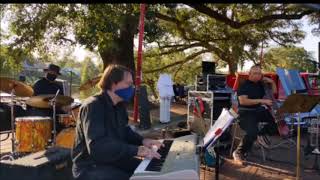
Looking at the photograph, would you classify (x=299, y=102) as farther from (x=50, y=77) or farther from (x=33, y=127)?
(x=50, y=77)

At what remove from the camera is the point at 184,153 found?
3725mm

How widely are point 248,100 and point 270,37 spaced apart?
16229 mm

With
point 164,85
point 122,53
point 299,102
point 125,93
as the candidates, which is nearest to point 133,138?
point 125,93

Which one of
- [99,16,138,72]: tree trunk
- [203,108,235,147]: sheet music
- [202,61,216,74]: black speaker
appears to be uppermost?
[99,16,138,72]: tree trunk

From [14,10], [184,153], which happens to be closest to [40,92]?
[184,153]

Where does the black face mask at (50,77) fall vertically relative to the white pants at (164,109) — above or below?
above

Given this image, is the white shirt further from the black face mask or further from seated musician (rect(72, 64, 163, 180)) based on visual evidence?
seated musician (rect(72, 64, 163, 180))

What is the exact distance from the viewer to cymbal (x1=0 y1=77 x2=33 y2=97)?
Result: 6605 millimetres

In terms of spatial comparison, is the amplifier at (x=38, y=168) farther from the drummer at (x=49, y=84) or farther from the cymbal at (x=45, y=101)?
the drummer at (x=49, y=84)

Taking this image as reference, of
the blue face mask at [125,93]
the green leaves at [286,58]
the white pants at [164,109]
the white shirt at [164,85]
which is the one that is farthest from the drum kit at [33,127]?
the green leaves at [286,58]

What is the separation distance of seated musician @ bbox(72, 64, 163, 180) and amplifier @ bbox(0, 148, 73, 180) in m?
0.75

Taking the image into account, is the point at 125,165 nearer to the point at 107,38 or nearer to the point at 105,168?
the point at 105,168

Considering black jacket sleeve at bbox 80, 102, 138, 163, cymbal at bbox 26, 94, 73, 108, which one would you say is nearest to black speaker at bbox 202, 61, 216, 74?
cymbal at bbox 26, 94, 73, 108

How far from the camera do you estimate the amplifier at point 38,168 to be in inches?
173
